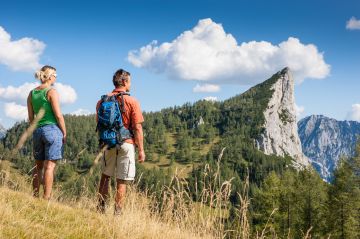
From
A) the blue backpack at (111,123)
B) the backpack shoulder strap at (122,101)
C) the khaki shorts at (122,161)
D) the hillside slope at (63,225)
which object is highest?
the backpack shoulder strap at (122,101)

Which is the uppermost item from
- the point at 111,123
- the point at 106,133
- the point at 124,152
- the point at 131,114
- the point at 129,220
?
the point at 131,114

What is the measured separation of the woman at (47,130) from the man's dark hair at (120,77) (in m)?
1.08

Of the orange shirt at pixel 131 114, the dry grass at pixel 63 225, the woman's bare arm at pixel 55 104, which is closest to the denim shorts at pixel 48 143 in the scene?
the woman's bare arm at pixel 55 104

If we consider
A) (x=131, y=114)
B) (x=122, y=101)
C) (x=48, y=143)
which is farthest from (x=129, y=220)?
(x=48, y=143)

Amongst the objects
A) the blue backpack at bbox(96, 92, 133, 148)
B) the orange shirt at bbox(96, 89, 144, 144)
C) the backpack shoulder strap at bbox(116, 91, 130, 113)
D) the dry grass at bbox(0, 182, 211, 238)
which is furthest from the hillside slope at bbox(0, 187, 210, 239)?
the backpack shoulder strap at bbox(116, 91, 130, 113)

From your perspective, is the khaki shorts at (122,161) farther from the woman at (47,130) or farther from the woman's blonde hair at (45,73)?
the woman's blonde hair at (45,73)

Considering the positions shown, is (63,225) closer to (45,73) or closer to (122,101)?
(122,101)

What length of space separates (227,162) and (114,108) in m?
190

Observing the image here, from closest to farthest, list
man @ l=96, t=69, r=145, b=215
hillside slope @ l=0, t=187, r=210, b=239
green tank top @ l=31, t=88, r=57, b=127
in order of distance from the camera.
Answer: hillside slope @ l=0, t=187, r=210, b=239
man @ l=96, t=69, r=145, b=215
green tank top @ l=31, t=88, r=57, b=127

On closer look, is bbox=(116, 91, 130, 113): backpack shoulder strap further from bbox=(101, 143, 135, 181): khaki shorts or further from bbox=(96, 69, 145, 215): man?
bbox=(101, 143, 135, 181): khaki shorts

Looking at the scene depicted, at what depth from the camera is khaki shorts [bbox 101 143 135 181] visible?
6238 millimetres

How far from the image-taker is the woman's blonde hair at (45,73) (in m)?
6.73

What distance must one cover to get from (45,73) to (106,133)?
5.54 feet

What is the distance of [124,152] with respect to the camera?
249 inches
